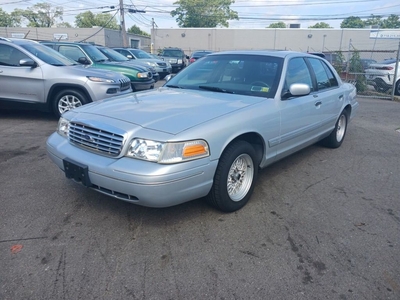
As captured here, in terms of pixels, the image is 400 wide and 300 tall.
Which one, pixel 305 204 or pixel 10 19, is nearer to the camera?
pixel 305 204

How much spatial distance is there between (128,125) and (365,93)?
13737mm

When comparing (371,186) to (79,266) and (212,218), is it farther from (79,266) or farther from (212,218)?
(79,266)

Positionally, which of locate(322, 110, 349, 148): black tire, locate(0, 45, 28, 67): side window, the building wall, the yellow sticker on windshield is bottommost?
locate(322, 110, 349, 148): black tire

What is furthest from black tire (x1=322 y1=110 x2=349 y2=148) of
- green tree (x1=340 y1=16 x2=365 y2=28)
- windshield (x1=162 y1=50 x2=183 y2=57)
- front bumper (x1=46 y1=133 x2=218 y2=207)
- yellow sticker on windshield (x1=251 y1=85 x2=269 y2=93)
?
green tree (x1=340 y1=16 x2=365 y2=28)

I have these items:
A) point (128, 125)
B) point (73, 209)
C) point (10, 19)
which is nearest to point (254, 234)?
point (128, 125)

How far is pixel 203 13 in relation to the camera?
72.4 metres

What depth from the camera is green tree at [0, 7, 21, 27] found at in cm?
7598

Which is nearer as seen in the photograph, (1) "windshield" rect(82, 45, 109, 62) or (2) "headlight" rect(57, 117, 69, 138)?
(2) "headlight" rect(57, 117, 69, 138)

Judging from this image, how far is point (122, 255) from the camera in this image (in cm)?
274

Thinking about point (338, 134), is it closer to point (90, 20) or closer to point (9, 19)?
point (90, 20)

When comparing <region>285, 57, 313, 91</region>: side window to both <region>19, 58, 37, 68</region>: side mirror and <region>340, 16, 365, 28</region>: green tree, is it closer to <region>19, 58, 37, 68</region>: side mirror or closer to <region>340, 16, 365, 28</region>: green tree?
<region>19, 58, 37, 68</region>: side mirror

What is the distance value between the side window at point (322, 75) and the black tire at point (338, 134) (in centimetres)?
68

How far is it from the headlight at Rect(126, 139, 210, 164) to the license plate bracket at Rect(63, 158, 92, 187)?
1.48ft

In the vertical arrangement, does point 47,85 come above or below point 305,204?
above
